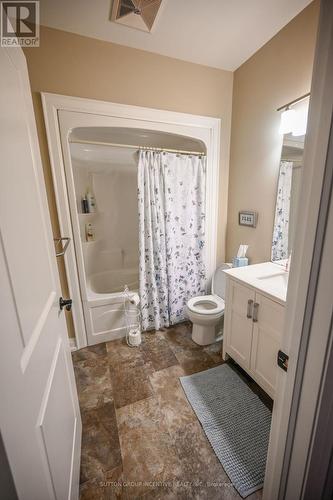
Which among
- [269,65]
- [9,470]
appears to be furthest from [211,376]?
[269,65]

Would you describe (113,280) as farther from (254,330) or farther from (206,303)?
(254,330)

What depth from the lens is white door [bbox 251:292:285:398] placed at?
4.27 feet

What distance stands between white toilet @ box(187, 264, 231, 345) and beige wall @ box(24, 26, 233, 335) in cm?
120

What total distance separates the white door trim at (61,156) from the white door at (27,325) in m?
0.79

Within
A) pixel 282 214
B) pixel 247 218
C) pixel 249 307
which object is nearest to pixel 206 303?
pixel 249 307

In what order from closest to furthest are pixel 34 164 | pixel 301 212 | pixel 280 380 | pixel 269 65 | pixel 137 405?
pixel 301 212 < pixel 280 380 < pixel 34 164 < pixel 137 405 < pixel 269 65

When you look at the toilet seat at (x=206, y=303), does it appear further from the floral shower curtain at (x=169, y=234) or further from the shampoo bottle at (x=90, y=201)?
the shampoo bottle at (x=90, y=201)

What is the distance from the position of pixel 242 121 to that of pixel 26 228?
7.03 ft

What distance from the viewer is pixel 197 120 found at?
2.00 m

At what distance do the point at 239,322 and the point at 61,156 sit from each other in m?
1.95

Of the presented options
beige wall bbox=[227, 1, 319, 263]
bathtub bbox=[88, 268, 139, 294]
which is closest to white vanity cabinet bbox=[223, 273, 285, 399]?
beige wall bbox=[227, 1, 319, 263]

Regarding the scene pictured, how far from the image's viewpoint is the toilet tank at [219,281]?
2195mm

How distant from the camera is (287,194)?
1682 mm

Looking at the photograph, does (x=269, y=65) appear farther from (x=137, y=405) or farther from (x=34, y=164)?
(x=137, y=405)
